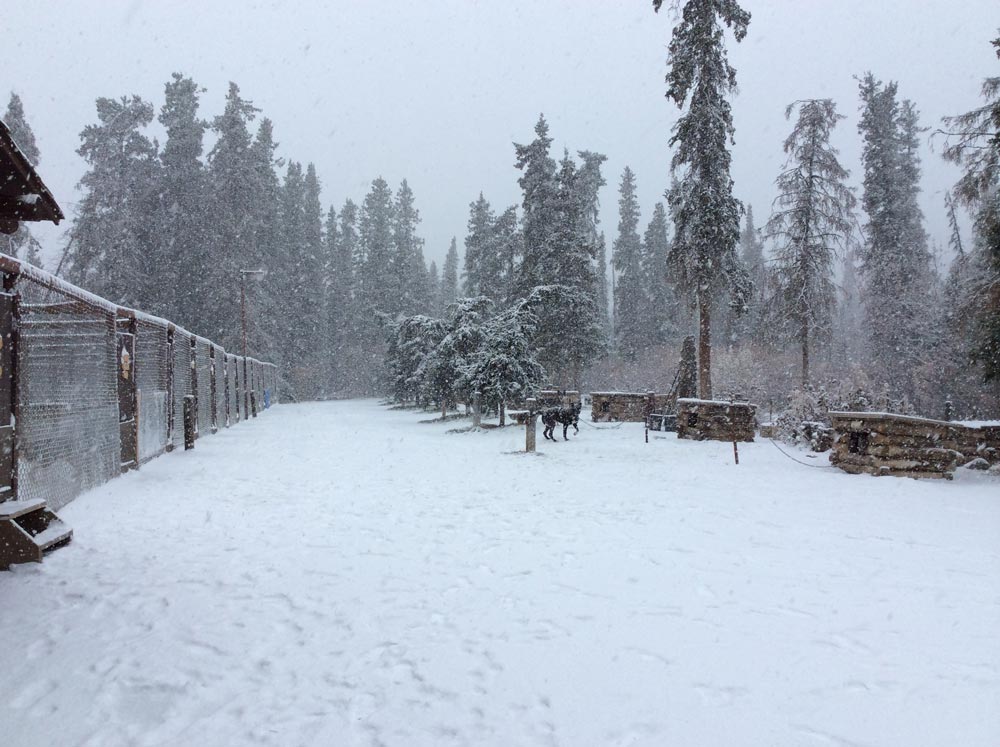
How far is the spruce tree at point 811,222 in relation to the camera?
23109 millimetres

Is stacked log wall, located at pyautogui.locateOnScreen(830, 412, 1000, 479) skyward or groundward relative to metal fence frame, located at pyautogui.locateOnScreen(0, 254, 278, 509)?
groundward

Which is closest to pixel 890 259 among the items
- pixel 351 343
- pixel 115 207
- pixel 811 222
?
pixel 811 222

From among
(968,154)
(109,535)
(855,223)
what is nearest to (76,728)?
(109,535)

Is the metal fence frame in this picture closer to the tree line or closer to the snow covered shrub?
the tree line

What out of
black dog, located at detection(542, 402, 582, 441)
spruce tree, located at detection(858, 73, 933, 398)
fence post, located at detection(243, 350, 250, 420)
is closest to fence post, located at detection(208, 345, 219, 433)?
fence post, located at detection(243, 350, 250, 420)

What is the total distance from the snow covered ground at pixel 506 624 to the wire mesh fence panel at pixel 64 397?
62 centimetres

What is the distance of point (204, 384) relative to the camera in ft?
53.7

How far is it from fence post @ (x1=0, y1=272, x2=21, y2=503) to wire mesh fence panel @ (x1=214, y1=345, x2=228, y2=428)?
1321cm

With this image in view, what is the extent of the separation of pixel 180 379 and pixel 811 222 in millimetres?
23764

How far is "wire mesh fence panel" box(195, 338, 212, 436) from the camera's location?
51.6ft

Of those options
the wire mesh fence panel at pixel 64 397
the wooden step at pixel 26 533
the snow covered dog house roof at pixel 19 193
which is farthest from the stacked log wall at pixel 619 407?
the snow covered dog house roof at pixel 19 193

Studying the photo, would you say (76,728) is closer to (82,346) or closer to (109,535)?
(109,535)

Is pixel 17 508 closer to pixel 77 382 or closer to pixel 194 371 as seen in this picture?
pixel 77 382

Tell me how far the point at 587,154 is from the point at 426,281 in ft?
70.8
